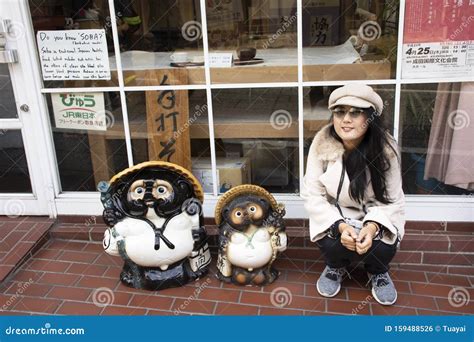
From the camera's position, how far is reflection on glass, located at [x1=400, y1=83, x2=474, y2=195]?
3.17 meters

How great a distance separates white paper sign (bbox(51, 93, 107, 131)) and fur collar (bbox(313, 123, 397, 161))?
1563 mm

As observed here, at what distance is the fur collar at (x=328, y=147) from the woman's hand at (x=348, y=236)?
406 mm

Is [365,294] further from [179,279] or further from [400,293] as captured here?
[179,279]

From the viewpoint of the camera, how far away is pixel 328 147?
2.86 meters

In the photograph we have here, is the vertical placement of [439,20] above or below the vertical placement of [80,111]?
above

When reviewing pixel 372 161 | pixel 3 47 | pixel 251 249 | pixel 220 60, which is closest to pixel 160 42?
pixel 220 60

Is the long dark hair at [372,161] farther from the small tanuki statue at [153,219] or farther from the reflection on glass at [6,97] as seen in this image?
the reflection on glass at [6,97]

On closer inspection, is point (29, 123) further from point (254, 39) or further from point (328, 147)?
point (328, 147)

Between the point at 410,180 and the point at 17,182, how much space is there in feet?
9.71

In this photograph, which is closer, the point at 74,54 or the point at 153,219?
the point at 153,219

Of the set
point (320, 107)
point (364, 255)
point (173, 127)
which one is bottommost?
point (364, 255)

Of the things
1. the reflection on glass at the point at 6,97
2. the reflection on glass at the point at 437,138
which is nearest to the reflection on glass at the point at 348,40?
the reflection on glass at the point at 437,138

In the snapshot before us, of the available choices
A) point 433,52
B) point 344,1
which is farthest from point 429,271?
point 344,1

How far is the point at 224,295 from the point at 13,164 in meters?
2.00
